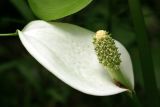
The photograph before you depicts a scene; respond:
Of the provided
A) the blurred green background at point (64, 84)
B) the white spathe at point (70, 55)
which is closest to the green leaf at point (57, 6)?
the white spathe at point (70, 55)

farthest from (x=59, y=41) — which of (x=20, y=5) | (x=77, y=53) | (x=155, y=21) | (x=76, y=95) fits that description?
A: (x=155, y=21)

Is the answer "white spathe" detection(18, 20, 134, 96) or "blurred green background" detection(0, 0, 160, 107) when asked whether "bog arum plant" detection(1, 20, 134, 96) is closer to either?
"white spathe" detection(18, 20, 134, 96)

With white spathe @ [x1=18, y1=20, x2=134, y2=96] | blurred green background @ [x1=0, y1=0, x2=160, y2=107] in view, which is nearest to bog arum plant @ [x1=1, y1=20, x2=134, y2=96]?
white spathe @ [x1=18, y1=20, x2=134, y2=96]

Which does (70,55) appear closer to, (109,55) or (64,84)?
(109,55)

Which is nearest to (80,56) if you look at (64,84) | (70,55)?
(70,55)

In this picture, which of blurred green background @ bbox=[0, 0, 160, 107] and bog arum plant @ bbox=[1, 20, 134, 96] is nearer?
bog arum plant @ bbox=[1, 20, 134, 96]

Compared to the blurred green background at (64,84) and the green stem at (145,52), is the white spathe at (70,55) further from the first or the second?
the blurred green background at (64,84)

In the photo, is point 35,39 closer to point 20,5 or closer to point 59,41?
point 59,41
